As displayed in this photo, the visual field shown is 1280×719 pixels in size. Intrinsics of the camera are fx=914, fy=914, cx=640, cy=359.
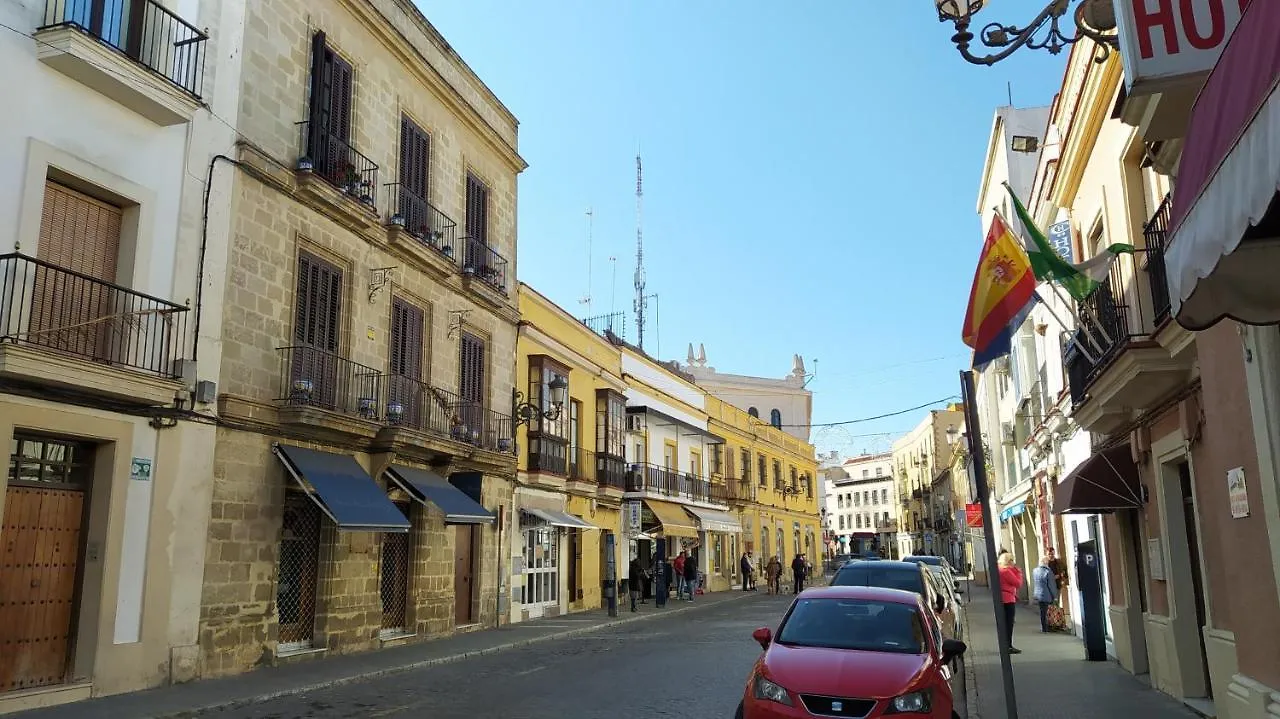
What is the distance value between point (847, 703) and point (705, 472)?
108 ft

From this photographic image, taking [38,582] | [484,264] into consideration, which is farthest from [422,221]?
[38,582]

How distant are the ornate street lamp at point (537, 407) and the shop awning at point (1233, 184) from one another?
1762 centimetres

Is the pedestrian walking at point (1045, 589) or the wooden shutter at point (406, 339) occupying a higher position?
the wooden shutter at point (406, 339)

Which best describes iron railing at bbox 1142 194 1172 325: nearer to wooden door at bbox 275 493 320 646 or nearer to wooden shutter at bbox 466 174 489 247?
wooden door at bbox 275 493 320 646

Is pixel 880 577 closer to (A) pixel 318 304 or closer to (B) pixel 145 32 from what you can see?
(A) pixel 318 304

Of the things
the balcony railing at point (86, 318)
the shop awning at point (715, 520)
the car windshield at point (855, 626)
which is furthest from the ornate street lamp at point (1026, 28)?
the shop awning at point (715, 520)

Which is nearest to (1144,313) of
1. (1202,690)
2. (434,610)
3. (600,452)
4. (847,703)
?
(1202,690)

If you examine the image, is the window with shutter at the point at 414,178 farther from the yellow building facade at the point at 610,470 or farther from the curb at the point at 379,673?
the curb at the point at 379,673

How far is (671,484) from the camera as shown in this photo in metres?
34.6

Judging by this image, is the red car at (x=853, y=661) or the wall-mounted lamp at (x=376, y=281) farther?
the wall-mounted lamp at (x=376, y=281)

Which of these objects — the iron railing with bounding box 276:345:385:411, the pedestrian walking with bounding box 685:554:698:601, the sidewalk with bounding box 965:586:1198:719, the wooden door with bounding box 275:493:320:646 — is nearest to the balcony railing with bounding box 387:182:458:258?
the iron railing with bounding box 276:345:385:411

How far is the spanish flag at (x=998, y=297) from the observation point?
1084 centimetres

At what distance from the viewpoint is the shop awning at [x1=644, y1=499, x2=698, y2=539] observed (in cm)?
3203

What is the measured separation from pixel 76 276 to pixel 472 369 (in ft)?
35.3
